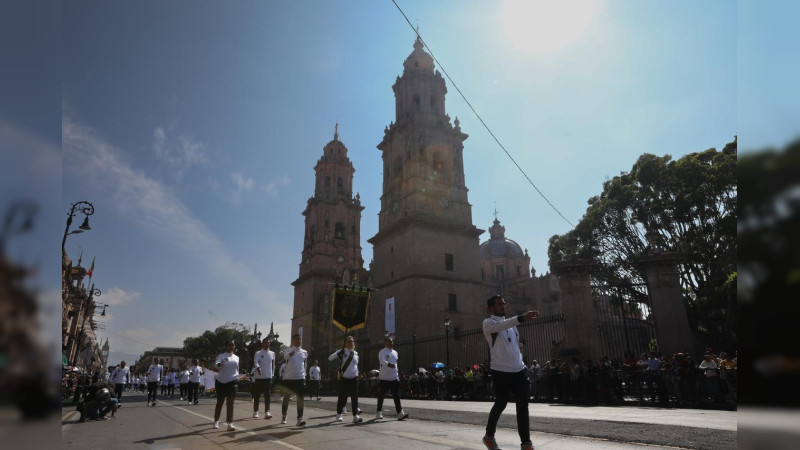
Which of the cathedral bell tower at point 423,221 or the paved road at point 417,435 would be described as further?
the cathedral bell tower at point 423,221

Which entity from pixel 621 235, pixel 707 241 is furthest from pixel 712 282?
pixel 621 235

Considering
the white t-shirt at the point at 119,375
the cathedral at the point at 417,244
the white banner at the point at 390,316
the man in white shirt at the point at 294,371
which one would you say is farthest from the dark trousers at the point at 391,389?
the white banner at the point at 390,316

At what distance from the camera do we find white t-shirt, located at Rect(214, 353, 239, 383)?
29.6 feet

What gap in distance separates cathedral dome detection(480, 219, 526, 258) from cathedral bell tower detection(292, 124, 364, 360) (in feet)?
58.6

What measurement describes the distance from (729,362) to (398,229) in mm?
24986

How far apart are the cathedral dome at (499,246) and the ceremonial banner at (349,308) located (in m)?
48.2

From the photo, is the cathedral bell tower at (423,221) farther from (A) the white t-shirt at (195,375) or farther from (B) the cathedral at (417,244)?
(A) the white t-shirt at (195,375)

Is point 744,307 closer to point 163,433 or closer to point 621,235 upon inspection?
point 163,433

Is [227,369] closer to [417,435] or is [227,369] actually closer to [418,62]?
[417,435]

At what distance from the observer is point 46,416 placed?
1075mm

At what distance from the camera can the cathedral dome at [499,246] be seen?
60191 mm

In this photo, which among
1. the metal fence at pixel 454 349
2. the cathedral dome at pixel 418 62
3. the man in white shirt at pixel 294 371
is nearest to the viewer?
the man in white shirt at pixel 294 371

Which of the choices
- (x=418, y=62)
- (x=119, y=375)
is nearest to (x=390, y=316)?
(x=119, y=375)

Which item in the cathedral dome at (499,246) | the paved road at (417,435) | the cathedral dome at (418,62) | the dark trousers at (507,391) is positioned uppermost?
the cathedral dome at (418,62)
